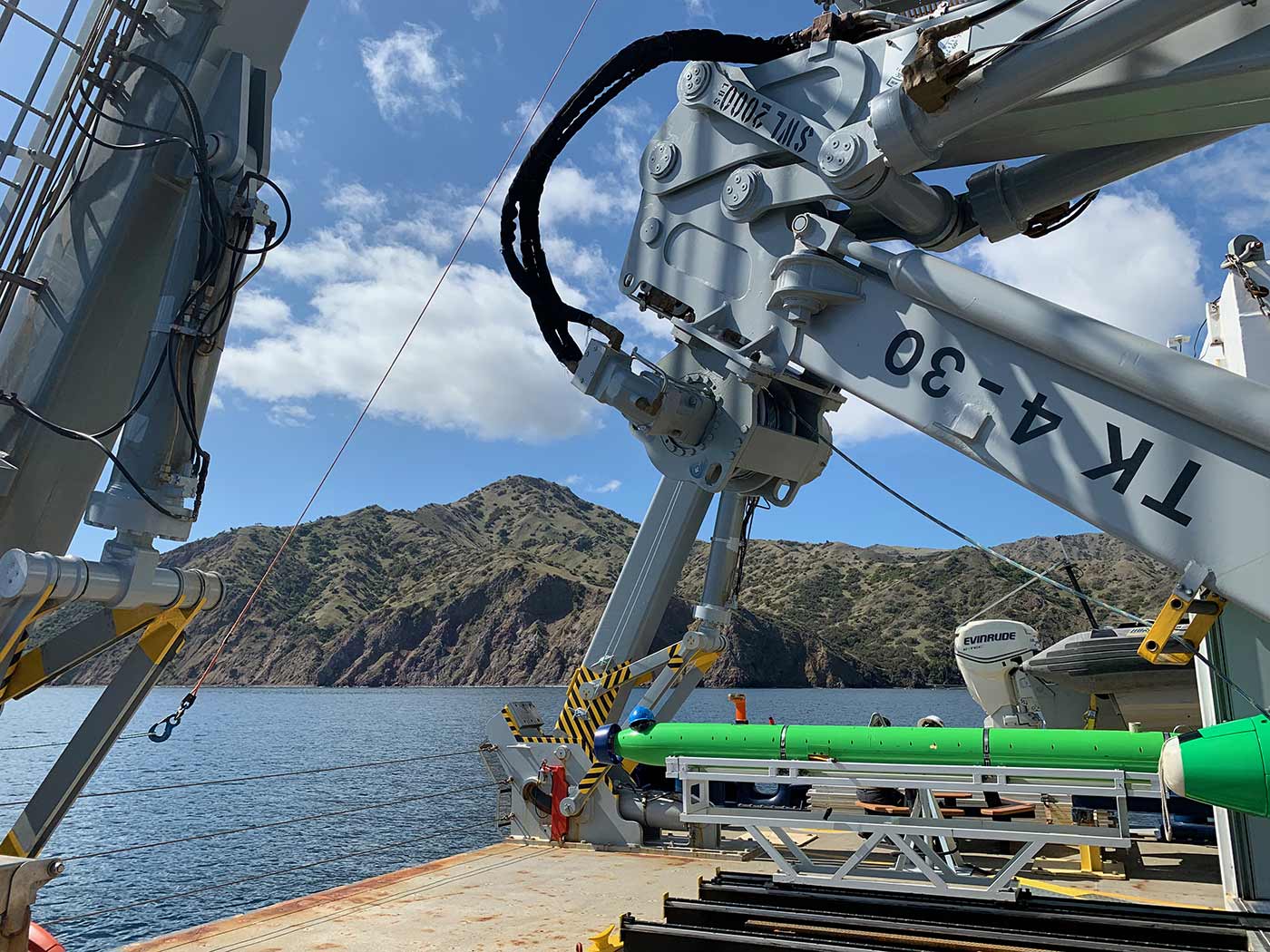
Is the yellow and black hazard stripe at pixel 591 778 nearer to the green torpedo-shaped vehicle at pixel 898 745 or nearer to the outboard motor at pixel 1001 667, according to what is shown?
the green torpedo-shaped vehicle at pixel 898 745

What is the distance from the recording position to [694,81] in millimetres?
6688

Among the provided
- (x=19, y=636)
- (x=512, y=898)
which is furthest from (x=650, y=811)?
(x=19, y=636)

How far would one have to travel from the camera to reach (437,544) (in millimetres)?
196375

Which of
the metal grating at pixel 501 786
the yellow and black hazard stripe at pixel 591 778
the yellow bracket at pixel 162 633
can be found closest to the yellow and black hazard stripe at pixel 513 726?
the metal grating at pixel 501 786

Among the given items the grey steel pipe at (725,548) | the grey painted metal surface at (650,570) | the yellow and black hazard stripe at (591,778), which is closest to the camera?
the grey steel pipe at (725,548)

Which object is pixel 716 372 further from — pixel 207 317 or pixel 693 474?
pixel 207 317

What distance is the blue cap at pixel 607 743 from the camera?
33.6ft

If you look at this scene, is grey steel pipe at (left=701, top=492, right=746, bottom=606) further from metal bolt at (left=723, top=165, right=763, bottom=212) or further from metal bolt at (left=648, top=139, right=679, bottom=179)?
metal bolt at (left=723, top=165, right=763, bottom=212)

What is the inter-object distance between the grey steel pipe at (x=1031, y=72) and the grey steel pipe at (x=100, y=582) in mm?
4902

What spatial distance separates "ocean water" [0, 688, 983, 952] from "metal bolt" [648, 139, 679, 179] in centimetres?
590

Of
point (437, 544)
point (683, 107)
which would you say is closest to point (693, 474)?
point (683, 107)

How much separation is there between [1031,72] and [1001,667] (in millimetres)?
13819

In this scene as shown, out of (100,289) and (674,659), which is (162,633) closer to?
(100,289)

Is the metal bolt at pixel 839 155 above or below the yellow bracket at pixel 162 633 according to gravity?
above
